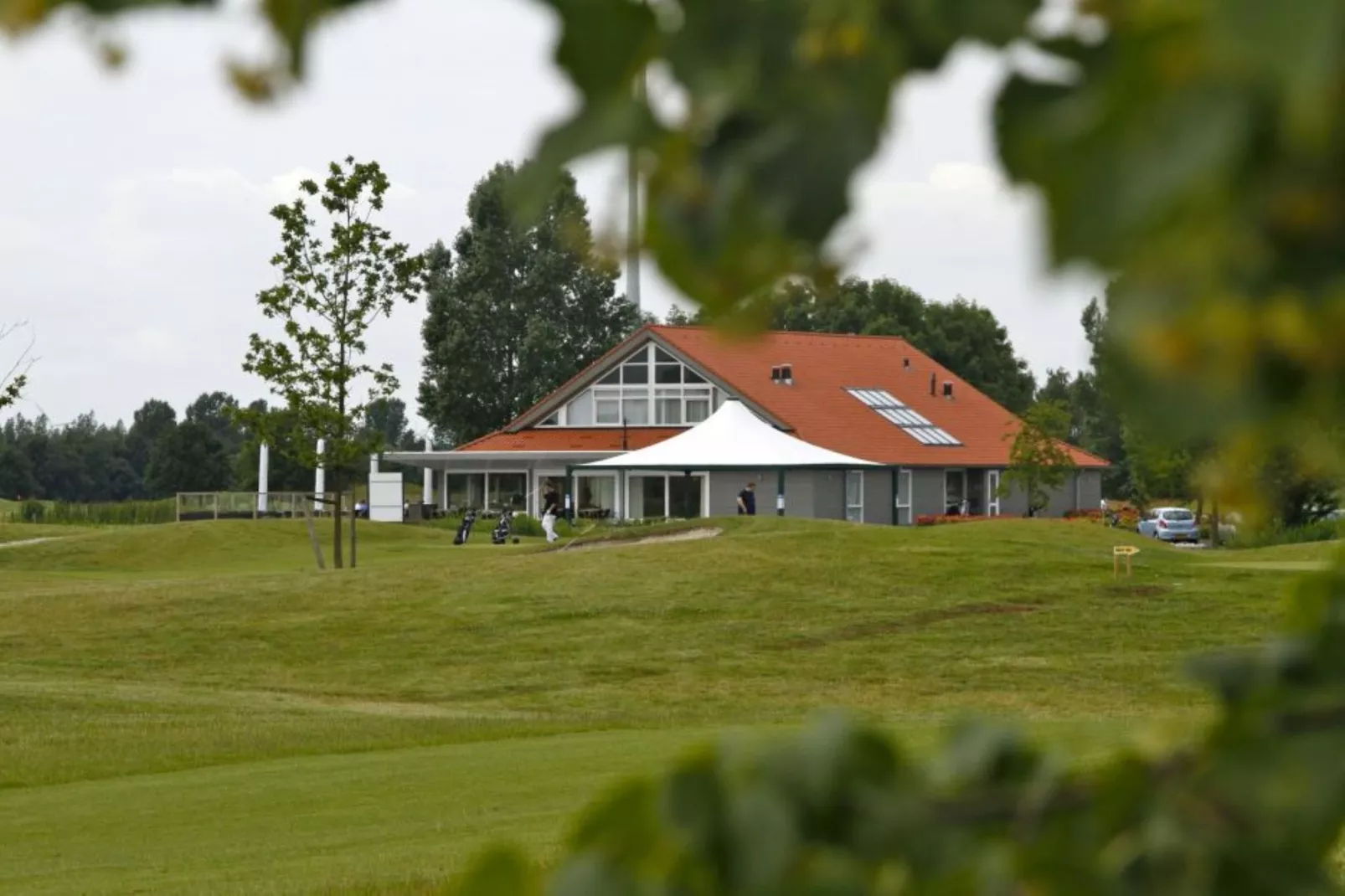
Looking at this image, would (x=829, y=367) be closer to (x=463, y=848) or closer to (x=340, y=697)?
(x=340, y=697)

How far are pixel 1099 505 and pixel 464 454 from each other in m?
19.9

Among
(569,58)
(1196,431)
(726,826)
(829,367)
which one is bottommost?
(726,826)

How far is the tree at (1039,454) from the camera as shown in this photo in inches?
2016

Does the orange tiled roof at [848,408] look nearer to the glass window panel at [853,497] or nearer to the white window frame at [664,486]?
the glass window panel at [853,497]

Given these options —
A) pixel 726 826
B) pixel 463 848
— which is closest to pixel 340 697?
pixel 463 848

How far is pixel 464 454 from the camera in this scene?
190 ft

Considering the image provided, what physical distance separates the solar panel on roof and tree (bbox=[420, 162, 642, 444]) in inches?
669

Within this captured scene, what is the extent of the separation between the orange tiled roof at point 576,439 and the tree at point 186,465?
27295 mm

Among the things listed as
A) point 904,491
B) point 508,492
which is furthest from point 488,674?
point 508,492

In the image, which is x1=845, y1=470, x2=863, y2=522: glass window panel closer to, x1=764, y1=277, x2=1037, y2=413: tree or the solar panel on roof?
the solar panel on roof

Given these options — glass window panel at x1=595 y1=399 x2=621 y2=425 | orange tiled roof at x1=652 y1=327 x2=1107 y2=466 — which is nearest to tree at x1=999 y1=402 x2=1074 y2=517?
orange tiled roof at x1=652 y1=327 x2=1107 y2=466

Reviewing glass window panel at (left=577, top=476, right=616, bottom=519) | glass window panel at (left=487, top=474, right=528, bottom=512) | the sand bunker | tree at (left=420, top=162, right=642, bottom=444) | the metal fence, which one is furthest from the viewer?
tree at (left=420, top=162, right=642, bottom=444)

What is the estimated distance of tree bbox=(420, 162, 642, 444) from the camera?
73500 millimetres

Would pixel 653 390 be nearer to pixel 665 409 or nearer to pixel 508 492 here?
pixel 665 409
